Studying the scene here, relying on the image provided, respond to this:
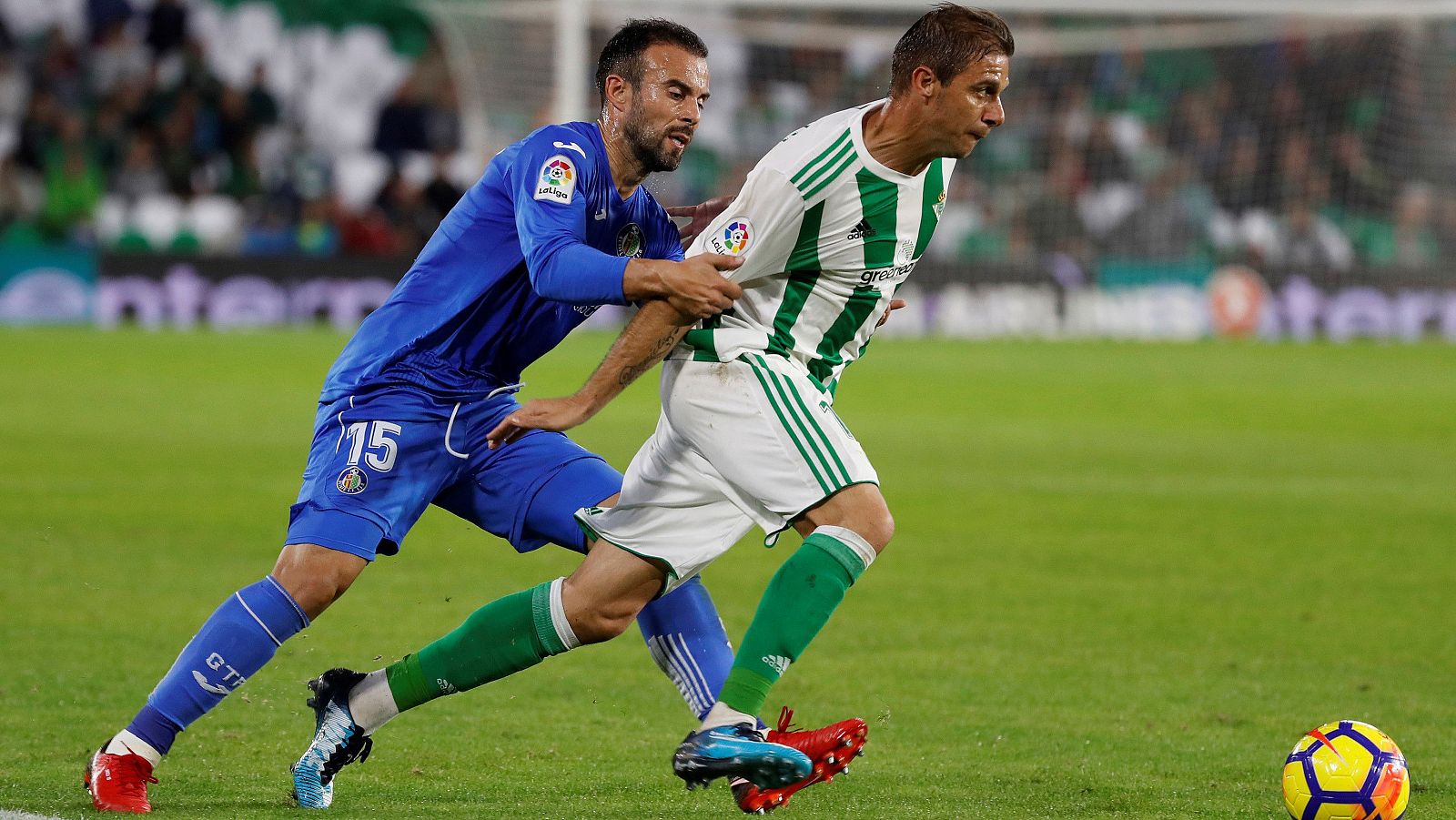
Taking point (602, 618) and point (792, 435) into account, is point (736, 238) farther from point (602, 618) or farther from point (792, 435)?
point (602, 618)

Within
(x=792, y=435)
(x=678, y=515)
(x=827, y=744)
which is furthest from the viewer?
(x=678, y=515)

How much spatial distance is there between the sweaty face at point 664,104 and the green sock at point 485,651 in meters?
1.14

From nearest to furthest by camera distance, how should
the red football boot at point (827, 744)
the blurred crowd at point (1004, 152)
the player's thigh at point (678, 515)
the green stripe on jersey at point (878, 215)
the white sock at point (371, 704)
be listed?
the red football boot at point (827, 744)
the green stripe on jersey at point (878, 215)
the player's thigh at point (678, 515)
the white sock at point (371, 704)
the blurred crowd at point (1004, 152)

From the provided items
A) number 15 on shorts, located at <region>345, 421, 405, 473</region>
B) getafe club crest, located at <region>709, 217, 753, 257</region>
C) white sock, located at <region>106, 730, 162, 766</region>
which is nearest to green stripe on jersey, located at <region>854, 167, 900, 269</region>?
getafe club crest, located at <region>709, 217, 753, 257</region>

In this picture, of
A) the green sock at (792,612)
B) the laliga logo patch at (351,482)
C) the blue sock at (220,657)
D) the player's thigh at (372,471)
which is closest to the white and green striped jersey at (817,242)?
the green sock at (792,612)

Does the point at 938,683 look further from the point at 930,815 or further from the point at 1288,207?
the point at 1288,207

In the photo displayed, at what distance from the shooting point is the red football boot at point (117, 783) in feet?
14.3

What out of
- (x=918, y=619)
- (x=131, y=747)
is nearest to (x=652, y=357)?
(x=131, y=747)

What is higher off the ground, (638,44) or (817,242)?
(638,44)

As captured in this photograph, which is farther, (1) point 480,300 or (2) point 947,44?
(1) point 480,300

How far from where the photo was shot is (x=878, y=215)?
14.4ft

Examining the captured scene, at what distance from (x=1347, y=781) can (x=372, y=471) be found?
8.11ft

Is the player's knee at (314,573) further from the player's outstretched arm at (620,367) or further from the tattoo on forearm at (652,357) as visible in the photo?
the tattoo on forearm at (652,357)

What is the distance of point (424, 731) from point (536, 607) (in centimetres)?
110
